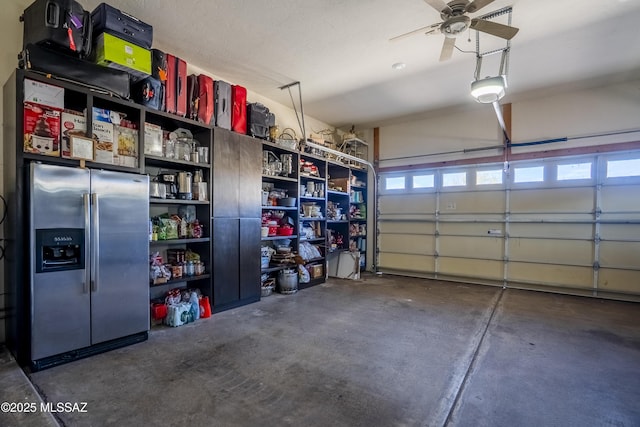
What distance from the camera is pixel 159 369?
2.44 meters

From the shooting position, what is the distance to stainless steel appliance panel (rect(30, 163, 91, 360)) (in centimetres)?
234

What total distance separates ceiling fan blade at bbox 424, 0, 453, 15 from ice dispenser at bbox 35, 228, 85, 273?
11.5 ft

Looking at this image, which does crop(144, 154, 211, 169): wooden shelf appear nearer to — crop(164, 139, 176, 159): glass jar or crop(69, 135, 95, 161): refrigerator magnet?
crop(164, 139, 176, 159): glass jar

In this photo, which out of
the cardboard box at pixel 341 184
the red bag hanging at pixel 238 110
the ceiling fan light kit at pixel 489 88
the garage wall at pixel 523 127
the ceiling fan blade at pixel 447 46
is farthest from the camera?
the cardboard box at pixel 341 184

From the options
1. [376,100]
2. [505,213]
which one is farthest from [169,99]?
[505,213]

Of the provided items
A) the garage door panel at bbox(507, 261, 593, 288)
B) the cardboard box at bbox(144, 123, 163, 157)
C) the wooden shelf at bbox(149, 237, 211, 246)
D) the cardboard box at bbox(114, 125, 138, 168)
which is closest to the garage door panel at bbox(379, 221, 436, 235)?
the garage door panel at bbox(507, 261, 593, 288)

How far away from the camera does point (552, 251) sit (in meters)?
5.36

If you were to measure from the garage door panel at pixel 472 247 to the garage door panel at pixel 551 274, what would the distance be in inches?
14.4

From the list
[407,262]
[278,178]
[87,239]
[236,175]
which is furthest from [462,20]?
[407,262]

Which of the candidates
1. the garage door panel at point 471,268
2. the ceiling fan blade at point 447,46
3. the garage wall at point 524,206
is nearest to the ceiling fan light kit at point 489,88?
the ceiling fan blade at point 447,46

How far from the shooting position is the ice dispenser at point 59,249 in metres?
2.38

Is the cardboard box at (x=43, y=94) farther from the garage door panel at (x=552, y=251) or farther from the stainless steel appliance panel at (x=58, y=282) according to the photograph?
the garage door panel at (x=552, y=251)

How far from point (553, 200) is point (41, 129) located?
278 inches

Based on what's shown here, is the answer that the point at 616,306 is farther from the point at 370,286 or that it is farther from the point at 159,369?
the point at 159,369
